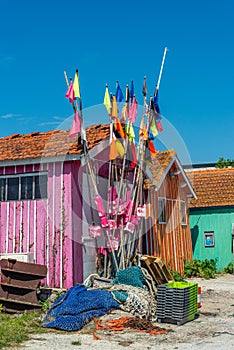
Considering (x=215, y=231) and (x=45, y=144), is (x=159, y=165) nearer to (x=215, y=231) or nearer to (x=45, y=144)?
(x=215, y=231)

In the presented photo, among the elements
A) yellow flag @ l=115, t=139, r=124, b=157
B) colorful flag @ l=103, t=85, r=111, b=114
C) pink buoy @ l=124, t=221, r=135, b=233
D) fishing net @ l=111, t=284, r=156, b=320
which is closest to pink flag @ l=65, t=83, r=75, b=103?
colorful flag @ l=103, t=85, r=111, b=114

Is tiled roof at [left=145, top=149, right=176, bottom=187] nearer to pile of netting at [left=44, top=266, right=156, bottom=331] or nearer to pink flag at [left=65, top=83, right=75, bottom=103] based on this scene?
pink flag at [left=65, top=83, right=75, bottom=103]

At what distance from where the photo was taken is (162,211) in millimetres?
17422

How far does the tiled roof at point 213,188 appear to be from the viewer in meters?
20.7

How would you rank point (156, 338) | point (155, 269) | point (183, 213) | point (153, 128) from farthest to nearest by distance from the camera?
1. point (183, 213)
2. point (153, 128)
3. point (155, 269)
4. point (156, 338)

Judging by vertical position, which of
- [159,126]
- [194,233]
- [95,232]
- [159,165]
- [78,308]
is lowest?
[78,308]

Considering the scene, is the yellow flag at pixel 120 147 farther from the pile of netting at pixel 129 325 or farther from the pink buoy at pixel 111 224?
the pile of netting at pixel 129 325

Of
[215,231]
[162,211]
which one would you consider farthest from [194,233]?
[162,211]

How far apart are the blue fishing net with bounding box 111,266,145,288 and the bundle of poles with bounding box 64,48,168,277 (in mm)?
924

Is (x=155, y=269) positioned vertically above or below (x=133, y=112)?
below

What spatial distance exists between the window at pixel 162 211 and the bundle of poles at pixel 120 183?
10.5ft

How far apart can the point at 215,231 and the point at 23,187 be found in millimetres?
10692

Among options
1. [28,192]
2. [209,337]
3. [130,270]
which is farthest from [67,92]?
[209,337]

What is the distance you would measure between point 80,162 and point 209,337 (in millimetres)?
5344
